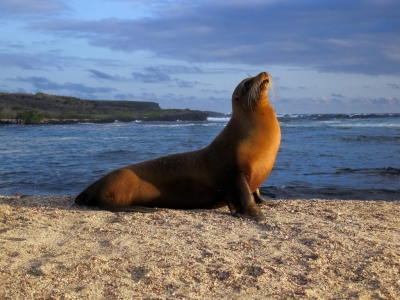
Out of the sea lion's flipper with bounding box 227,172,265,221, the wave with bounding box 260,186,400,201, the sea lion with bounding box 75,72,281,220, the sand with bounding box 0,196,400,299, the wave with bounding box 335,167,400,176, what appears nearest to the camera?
the sand with bounding box 0,196,400,299

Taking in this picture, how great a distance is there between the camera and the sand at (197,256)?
3.56 meters

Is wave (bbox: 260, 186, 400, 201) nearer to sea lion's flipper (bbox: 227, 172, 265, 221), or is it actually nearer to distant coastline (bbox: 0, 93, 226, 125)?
sea lion's flipper (bbox: 227, 172, 265, 221)

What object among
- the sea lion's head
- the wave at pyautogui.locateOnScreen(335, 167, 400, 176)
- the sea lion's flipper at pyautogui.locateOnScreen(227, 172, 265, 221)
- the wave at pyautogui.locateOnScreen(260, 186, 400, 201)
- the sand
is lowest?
the wave at pyautogui.locateOnScreen(260, 186, 400, 201)

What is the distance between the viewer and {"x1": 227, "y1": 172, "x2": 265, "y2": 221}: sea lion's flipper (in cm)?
584

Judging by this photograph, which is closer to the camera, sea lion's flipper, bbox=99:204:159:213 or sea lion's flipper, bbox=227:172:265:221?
sea lion's flipper, bbox=227:172:265:221

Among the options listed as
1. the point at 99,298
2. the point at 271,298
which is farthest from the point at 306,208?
the point at 99,298

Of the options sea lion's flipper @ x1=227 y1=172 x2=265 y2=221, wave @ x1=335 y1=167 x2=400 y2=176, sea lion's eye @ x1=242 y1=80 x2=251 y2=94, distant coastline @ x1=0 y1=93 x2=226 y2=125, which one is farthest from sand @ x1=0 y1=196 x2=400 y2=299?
distant coastline @ x1=0 y1=93 x2=226 y2=125

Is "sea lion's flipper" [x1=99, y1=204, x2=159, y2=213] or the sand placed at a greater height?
the sand

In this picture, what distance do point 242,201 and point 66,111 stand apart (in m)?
76.9

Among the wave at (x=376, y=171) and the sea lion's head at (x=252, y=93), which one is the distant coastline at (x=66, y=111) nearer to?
the wave at (x=376, y=171)

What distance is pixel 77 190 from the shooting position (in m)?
10.2

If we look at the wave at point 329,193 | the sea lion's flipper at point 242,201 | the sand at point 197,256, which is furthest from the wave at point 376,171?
the sea lion's flipper at point 242,201

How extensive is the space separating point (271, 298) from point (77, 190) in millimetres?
7407

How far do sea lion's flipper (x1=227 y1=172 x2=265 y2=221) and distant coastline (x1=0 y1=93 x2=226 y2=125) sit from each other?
53.0 meters
